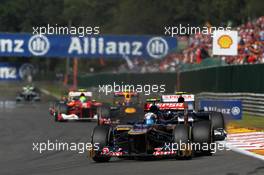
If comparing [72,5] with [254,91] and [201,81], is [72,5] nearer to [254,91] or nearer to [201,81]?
[201,81]

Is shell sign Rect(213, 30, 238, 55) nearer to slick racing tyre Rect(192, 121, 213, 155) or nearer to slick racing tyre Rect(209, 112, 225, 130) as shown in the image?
slick racing tyre Rect(209, 112, 225, 130)

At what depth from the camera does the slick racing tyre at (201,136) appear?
1483cm

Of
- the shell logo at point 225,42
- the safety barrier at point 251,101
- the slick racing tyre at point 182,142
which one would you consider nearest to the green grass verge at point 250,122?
the safety barrier at point 251,101

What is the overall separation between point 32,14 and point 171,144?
1384 inches

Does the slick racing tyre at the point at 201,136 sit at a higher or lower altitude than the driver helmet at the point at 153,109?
lower

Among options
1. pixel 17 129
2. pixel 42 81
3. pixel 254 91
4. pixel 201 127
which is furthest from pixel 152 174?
pixel 42 81

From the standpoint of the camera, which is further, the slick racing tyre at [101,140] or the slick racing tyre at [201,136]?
the slick racing tyre at [201,136]

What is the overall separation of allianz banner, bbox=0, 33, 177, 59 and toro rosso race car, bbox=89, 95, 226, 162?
136 feet

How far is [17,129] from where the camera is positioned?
2427 centimetres

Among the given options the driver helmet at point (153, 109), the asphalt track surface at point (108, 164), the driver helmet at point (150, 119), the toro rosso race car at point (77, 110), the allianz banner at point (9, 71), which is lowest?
the asphalt track surface at point (108, 164)

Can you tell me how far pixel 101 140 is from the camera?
558 inches

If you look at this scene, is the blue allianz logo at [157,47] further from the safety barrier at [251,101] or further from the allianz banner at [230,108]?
the allianz banner at [230,108]

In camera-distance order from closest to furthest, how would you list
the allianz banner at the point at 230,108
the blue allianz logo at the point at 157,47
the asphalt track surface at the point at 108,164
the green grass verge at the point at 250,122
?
the asphalt track surface at the point at 108,164 < the green grass verge at the point at 250,122 < the allianz banner at the point at 230,108 < the blue allianz logo at the point at 157,47

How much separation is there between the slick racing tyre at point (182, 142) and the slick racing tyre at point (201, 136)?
2.30 feet
